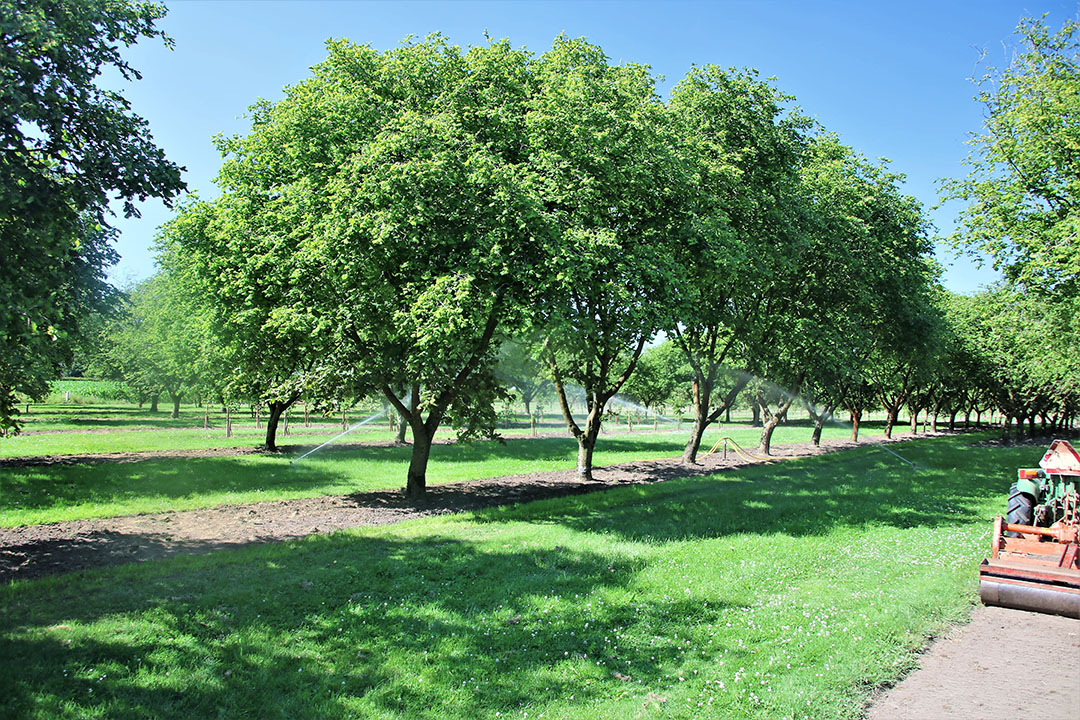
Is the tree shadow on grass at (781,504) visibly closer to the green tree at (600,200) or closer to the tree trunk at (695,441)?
the tree trunk at (695,441)

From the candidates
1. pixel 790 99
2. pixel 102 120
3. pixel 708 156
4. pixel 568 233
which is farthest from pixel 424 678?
pixel 790 99

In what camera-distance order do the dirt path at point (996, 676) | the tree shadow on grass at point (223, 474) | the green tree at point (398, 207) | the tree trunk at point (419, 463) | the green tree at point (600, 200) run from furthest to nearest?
→ the tree trunk at point (419, 463), the tree shadow on grass at point (223, 474), the green tree at point (600, 200), the green tree at point (398, 207), the dirt path at point (996, 676)

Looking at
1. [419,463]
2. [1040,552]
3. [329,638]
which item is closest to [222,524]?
[419,463]

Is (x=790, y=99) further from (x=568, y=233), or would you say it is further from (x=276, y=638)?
(x=276, y=638)

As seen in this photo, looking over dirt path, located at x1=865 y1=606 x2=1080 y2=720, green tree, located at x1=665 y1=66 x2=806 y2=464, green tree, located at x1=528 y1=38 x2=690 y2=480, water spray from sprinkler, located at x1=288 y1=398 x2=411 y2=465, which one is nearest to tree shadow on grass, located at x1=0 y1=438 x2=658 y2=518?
water spray from sprinkler, located at x1=288 y1=398 x2=411 y2=465

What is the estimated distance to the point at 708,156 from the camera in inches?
760

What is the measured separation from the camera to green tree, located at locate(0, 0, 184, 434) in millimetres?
7758

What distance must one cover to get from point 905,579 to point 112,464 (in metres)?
22.0

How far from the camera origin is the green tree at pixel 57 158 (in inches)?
305

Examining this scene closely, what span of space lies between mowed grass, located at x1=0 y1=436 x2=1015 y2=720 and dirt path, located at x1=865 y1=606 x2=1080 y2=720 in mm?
233

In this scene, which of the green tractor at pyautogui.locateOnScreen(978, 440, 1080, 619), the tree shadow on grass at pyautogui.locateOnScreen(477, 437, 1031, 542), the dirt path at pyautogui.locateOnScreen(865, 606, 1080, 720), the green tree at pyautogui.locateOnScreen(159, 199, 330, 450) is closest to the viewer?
the dirt path at pyautogui.locateOnScreen(865, 606, 1080, 720)

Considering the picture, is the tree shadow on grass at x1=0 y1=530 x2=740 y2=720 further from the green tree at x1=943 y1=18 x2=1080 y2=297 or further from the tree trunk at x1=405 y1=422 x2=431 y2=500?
the green tree at x1=943 y1=18 x2=1080 y2=297

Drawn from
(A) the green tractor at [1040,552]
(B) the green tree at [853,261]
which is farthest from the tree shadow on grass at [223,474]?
(A) the green tractor at [1040,552]

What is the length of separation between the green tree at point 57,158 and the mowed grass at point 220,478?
6.27m
